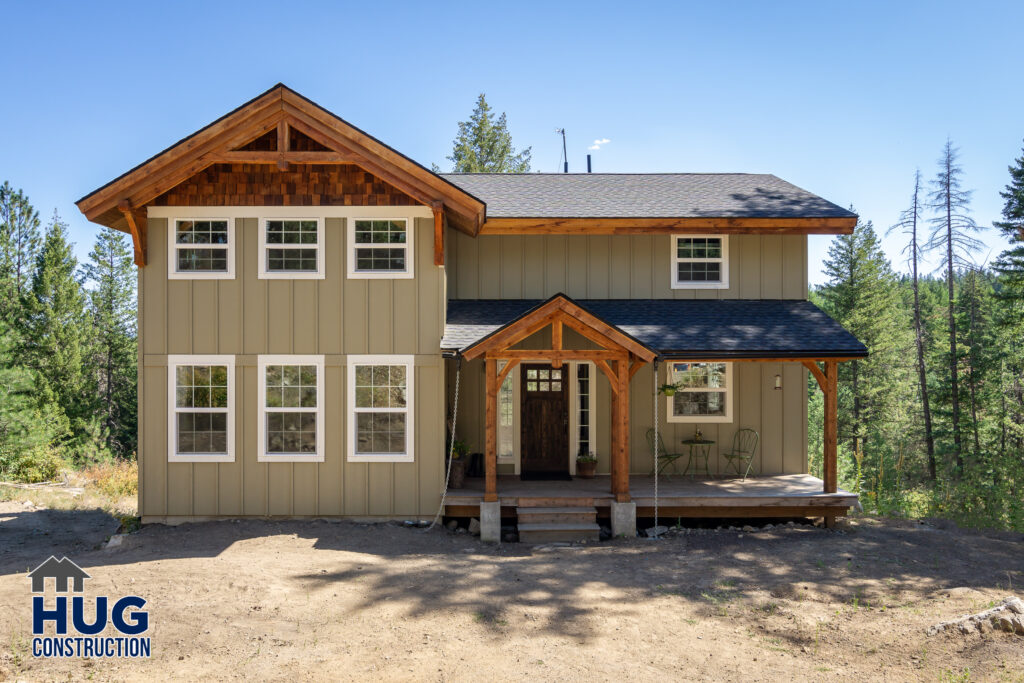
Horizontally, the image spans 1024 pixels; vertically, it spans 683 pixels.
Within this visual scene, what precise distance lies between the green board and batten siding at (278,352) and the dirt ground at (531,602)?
0.47m

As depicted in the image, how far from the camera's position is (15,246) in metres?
25.4

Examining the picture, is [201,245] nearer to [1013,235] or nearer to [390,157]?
[390,157]

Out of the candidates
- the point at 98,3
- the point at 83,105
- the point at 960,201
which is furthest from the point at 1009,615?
the point at 83,105

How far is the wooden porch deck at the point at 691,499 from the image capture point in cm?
930

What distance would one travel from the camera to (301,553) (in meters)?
7.97

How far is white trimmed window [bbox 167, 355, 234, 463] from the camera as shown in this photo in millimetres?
9398

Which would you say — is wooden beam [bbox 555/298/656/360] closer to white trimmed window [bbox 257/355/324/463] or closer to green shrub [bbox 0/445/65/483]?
white trimmed window [bbox 257/355/324/463]

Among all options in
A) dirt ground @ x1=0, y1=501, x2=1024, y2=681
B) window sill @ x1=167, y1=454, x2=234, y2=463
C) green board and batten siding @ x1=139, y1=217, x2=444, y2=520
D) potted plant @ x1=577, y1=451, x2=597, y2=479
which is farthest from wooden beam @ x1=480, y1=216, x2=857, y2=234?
window sill @ x1=167, y1=454, x2=234, y2=463

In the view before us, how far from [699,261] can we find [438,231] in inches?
196

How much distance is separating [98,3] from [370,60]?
521cm

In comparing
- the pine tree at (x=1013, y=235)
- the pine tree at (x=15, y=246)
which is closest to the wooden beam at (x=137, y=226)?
the pine tree at (x=15, y=246)

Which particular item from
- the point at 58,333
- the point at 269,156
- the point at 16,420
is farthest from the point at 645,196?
the point at 58,333

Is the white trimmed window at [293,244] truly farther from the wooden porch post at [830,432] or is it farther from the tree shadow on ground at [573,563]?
the wooden porch post at [830,432]

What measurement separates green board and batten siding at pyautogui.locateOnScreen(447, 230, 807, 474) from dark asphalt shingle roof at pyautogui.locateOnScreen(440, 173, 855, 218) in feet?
1.85
